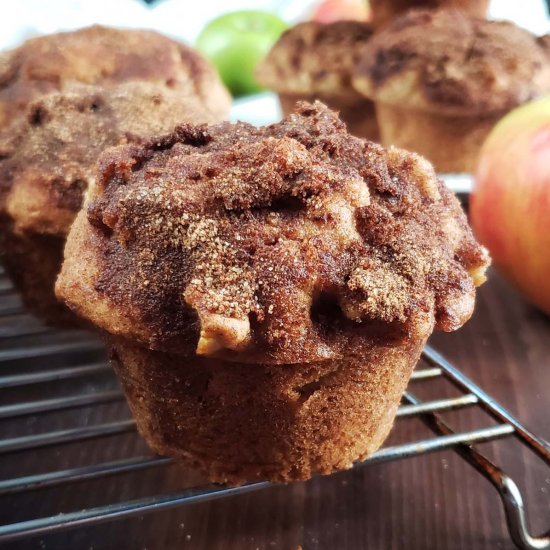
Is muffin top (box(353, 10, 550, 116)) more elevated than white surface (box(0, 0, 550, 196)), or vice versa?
muffin top (box(353, 10, 550, 116))

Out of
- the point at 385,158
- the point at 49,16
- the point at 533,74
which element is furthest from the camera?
the point at 49,16

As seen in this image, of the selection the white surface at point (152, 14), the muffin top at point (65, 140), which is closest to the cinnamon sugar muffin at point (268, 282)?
the muffin top at point (65, 140)

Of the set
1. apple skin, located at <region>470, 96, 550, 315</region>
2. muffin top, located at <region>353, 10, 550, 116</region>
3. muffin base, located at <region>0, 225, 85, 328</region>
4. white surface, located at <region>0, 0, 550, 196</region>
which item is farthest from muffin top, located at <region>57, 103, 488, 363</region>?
white surface, located at <region>0, 0, 550, 196</region>

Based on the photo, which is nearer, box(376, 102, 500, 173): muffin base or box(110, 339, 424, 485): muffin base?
box(110, 339, 424, 485): muffin base

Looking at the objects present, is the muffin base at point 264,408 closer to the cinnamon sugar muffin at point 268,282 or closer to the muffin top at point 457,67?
the cinnamon sugar muffin at point 268,282

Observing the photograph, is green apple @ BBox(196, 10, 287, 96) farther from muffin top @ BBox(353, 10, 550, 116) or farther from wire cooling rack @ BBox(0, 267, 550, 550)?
wire cooling rack @ BBox(0, 267, 550, 550)

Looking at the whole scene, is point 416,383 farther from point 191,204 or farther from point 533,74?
point 533,74

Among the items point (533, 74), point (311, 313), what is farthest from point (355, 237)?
point (533, 74)
